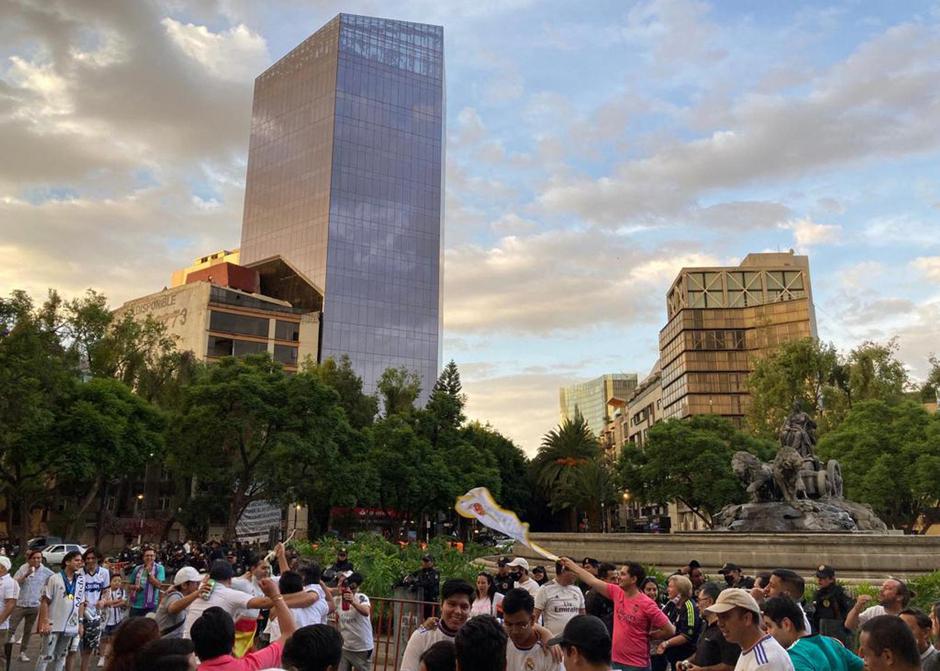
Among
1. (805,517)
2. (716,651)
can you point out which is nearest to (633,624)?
(716,651)

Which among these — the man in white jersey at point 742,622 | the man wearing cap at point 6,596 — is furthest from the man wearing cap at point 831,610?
the man wearing cap at point 6,596

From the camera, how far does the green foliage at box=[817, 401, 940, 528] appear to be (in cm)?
3928

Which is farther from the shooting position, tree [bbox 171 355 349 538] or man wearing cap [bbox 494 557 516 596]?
tree [bbox 171 355 349 538]

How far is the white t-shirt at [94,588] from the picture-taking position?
33.3ft

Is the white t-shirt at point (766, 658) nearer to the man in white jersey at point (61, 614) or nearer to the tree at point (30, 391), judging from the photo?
the man in white jersey at point (61, 614)

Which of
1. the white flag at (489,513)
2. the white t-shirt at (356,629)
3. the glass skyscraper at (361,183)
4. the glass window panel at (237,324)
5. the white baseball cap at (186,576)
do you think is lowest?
the white t-shirt at (356,629)

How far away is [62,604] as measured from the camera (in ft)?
31.8

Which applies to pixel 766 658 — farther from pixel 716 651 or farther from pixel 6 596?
pixel 6 596

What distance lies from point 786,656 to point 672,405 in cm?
9143

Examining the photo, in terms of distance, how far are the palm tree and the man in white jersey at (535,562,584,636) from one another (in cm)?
5500

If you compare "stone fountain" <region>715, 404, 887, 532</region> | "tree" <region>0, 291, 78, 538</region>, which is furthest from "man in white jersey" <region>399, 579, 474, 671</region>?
"tree" <region>0, 291, 78, 538</region>

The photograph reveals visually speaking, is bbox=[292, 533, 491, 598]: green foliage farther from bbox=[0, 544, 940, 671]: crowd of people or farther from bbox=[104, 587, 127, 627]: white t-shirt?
bbox=[104, 587, 127, 627]: white t-shirt

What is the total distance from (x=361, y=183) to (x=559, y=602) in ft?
344

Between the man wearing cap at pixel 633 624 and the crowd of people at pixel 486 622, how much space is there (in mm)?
12
